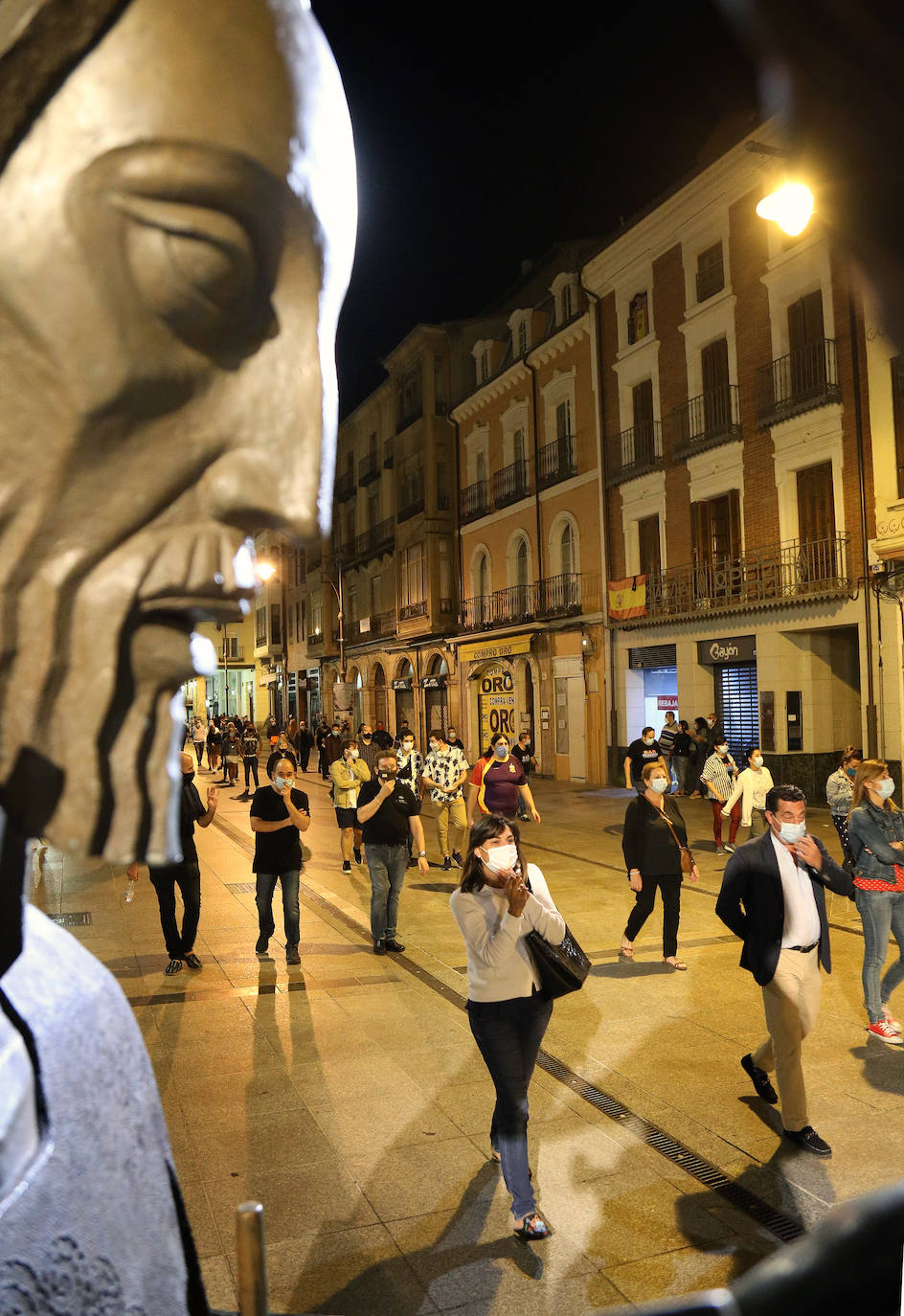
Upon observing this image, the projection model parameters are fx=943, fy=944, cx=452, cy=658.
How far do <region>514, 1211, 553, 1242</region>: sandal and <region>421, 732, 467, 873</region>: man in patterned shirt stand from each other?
26.9 ft

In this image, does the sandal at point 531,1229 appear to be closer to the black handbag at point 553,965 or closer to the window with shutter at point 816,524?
the black handbag at point 553,965

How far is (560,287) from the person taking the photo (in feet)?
85.9

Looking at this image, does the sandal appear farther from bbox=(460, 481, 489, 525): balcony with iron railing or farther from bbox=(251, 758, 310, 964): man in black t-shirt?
bbox=(460, 481, 489, 525): balcony with iron railing

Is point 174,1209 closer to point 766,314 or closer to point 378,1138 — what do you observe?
point 378,1138

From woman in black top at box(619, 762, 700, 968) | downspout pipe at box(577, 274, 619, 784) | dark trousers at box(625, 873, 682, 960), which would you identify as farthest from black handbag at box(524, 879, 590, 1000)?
downspout pipe at box(577, 274, 619, 784)

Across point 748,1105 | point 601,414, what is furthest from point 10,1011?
point 601,414

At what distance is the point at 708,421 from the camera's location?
2081 cm

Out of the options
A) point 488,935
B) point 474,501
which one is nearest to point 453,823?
point 488,935

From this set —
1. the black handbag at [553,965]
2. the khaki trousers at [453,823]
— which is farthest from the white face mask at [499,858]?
the khaki trousers at [453,823]

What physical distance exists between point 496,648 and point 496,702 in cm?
196

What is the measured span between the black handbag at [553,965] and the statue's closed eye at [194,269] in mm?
3980

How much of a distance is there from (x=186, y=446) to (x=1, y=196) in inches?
7.4

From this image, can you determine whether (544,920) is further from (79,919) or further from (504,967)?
(79,919)

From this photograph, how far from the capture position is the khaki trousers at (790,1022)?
181 inches
